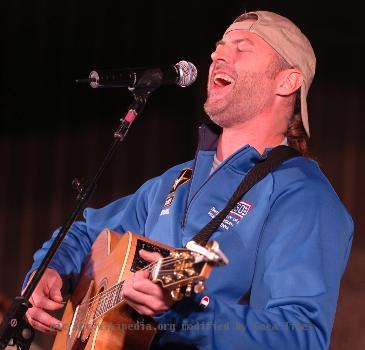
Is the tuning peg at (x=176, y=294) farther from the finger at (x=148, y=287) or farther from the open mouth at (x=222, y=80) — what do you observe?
the open mouth at (x=222, y=80)

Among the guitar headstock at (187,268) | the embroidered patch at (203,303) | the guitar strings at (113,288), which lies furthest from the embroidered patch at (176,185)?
the guitar headstock at (187,268)

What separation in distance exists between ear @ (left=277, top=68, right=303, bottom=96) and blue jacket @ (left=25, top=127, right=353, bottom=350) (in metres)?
0.33

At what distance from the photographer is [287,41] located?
274 centimetres

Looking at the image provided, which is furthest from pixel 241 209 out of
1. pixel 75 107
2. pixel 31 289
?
pixel 75 107

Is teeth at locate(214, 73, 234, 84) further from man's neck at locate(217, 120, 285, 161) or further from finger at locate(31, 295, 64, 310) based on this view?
finger at locate(31, 295, 64, 310)

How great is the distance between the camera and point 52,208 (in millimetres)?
4895

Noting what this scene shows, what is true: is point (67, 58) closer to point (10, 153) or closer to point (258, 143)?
point (10, 153)

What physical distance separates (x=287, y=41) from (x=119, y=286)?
1194 millimetres

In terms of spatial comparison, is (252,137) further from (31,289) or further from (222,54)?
(31,289)

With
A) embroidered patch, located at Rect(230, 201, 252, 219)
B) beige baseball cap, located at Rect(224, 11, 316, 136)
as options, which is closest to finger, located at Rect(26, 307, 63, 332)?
embroidered patch, located at Rect(230, 201, 252, 219)

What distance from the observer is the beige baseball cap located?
8.98ft

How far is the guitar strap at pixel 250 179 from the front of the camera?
7.59 ft

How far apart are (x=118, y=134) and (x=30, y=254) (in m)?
2.89

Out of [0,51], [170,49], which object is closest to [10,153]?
[0,51]
